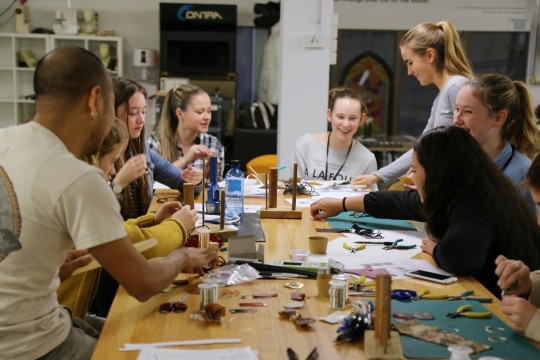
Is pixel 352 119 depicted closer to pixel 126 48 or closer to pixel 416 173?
pixel 416 173

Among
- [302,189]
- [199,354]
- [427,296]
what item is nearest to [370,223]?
[302,189]

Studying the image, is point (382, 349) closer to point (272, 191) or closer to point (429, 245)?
point (429, 245)

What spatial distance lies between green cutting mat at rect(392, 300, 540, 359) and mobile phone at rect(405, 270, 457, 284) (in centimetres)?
19

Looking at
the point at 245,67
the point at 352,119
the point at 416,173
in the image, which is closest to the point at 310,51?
the point at 352,119

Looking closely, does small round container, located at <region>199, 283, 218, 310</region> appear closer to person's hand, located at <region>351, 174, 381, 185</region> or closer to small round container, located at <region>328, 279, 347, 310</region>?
small round container, located at <region>328, 279, 347, 310</region>

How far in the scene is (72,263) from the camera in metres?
1.83

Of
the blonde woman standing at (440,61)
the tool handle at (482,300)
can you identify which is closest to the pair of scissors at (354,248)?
the tool handle at (482,300)

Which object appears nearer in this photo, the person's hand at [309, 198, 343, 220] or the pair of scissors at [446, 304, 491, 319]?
the pair of scissors at [446, 304, 491, 319]

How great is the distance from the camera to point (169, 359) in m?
1.42

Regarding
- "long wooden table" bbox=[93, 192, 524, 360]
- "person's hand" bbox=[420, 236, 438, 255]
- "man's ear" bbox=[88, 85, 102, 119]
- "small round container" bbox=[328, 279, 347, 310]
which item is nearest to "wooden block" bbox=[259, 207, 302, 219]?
"person's hand" bbox=[420, 236, 438, 255]

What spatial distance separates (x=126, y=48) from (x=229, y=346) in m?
7.10

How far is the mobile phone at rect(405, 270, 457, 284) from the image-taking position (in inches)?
79.3

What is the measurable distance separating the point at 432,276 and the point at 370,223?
86 cm

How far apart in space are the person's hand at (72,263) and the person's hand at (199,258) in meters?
0.28
